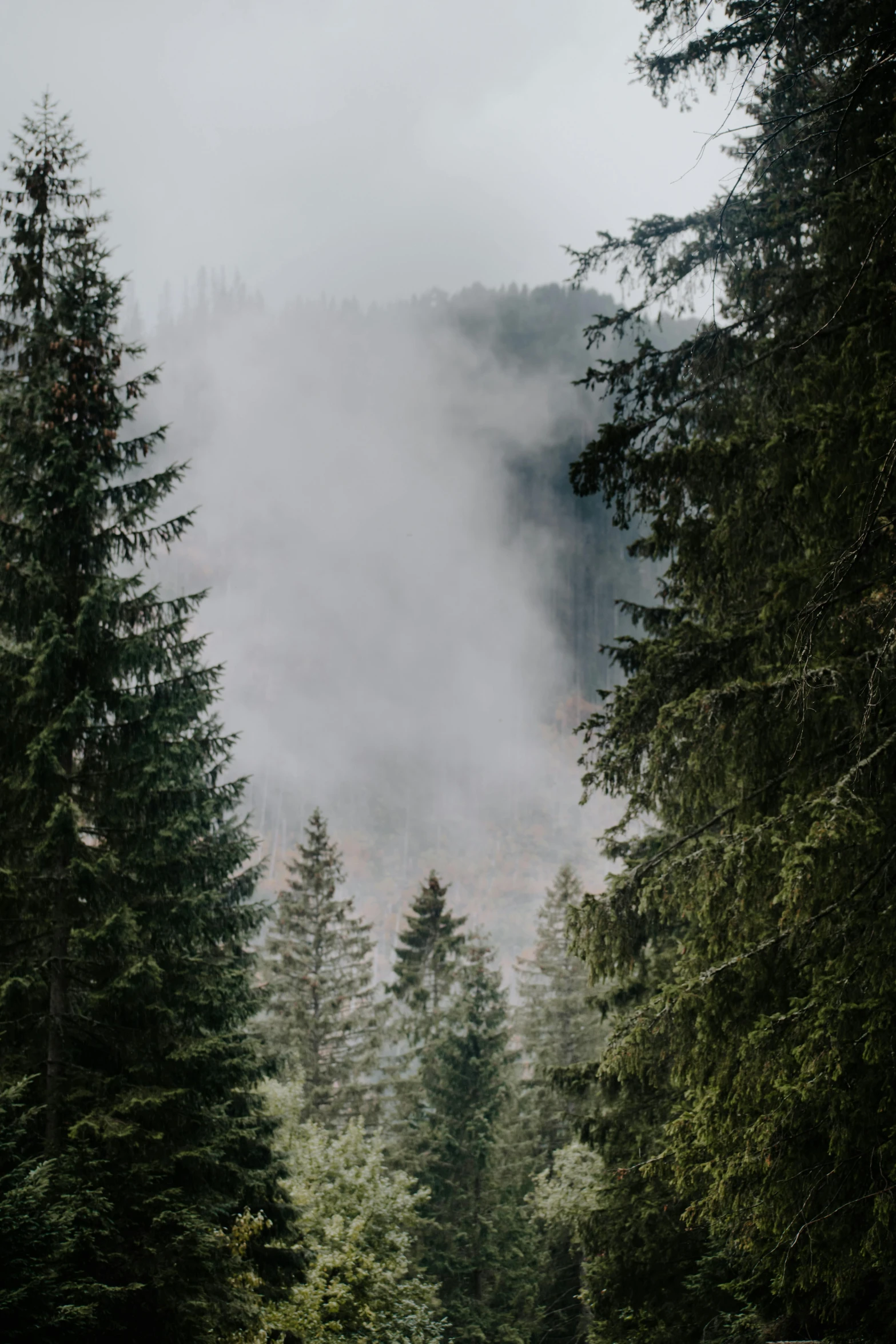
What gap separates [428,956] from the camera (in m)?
27.2

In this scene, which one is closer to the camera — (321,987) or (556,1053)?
(321,987)

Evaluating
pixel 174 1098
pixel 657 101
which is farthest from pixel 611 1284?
pixel 657 101

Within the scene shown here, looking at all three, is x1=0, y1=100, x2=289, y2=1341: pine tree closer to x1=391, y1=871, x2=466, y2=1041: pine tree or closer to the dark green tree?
the dark green tree

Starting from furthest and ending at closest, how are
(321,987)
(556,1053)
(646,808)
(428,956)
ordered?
1. (428,956)
2. (556,1053)
3. (321,987)
4. (646,808)

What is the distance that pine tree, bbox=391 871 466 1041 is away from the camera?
26.7 meters

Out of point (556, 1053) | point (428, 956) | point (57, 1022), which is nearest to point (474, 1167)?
point (556, 1053)

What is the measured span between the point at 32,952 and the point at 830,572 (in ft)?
A: 25.8

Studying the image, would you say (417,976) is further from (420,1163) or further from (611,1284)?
(611,1284)

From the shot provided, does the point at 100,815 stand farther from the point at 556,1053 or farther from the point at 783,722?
the point at 556,1053

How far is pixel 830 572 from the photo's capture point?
3.14 meters

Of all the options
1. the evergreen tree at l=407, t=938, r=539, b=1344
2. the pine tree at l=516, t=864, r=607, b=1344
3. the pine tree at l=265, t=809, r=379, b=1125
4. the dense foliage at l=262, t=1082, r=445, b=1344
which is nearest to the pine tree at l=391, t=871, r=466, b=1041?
the pine tree at l=265, t=809, r=379, b=1125

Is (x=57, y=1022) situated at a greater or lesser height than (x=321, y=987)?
lesser

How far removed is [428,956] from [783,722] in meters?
25.1

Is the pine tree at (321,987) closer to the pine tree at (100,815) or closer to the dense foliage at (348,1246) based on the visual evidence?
the dense foliage at (348,1246)
